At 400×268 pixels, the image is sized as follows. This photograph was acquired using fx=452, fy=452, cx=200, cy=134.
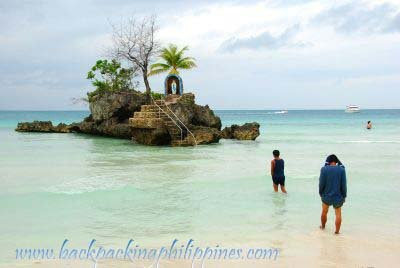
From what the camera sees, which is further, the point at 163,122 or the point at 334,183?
the point at 163,122

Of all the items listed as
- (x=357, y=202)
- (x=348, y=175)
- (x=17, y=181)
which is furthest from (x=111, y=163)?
(x=357, y=202)

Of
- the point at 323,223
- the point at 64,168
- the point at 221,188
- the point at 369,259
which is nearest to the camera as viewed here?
the point at 369,259

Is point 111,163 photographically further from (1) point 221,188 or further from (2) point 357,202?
(2) point 357,202

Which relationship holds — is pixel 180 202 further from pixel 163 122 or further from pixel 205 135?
pixel 205 135

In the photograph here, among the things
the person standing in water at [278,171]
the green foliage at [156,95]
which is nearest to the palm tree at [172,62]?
the green foliage at [156,95]

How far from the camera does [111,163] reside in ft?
63.4

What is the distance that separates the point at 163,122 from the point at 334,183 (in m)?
20.0

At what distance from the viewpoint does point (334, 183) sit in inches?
320

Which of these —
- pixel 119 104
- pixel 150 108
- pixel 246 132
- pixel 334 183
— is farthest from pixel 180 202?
pixel 119 104

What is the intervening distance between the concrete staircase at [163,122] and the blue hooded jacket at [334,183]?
19.0 meters

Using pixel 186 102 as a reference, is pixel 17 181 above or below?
below

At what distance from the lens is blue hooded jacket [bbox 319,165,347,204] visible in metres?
8.08

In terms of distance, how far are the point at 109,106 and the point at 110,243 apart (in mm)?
28312

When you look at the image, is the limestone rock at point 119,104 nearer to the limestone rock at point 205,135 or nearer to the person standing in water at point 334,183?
the limestone rock at point 205,135
